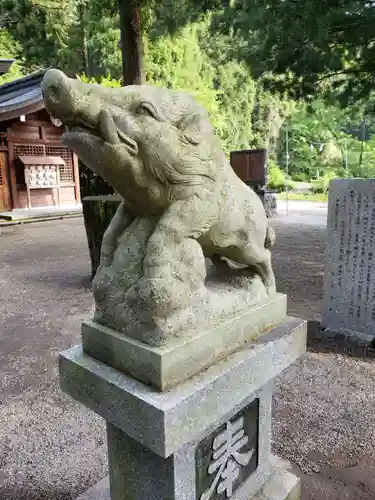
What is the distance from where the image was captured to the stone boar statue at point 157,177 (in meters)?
1.05

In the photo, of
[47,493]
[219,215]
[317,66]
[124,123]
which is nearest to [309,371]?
[47,493]

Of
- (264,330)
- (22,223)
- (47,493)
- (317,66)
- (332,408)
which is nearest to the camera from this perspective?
(264,330)

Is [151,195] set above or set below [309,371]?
above

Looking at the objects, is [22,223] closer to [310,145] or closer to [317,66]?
[317,66]

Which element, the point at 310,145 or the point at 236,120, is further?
the point at 310,145

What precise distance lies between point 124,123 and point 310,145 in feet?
79.4

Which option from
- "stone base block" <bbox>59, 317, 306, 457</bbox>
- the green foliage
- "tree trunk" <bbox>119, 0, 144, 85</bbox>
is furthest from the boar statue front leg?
the green foliage

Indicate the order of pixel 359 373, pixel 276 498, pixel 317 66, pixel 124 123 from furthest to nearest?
pixel 317 66, pixel 359 373, pixel 276 498, pixel 124 123

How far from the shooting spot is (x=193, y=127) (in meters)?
1.16

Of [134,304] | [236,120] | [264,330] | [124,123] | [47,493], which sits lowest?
[47,493]

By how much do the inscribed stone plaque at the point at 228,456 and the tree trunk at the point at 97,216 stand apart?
330 cm

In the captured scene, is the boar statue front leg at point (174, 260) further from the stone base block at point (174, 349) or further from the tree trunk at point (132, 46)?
the tree trunk at point (132, 46)

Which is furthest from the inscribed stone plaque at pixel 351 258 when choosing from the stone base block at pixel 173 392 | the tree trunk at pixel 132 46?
the tree trunk at pixel 132 46

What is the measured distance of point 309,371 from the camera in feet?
9.45
